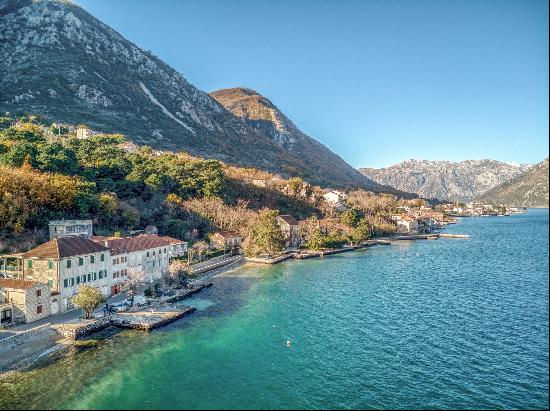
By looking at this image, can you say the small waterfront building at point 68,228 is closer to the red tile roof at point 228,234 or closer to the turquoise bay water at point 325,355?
the turquoise bay water at point 325,355

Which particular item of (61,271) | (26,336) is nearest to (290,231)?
(61,271)

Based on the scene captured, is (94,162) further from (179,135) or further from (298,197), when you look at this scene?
(179,135)

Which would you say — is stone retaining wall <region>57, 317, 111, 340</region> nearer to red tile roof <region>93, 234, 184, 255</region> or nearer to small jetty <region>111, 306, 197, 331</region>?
small jetty <region>111, 306, 197, 331</region>

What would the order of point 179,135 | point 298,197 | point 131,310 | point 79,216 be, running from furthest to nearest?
point 179,135
point 298,197
point 79,216
point 131,310

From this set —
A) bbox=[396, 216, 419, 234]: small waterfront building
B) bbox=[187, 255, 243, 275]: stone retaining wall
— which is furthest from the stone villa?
bbox=[396, 216, 419, 234]: small waterfront building

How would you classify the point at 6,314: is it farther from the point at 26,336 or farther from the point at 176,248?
the point at 176,248

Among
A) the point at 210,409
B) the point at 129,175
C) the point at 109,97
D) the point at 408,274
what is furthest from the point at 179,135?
the point at 210,409
